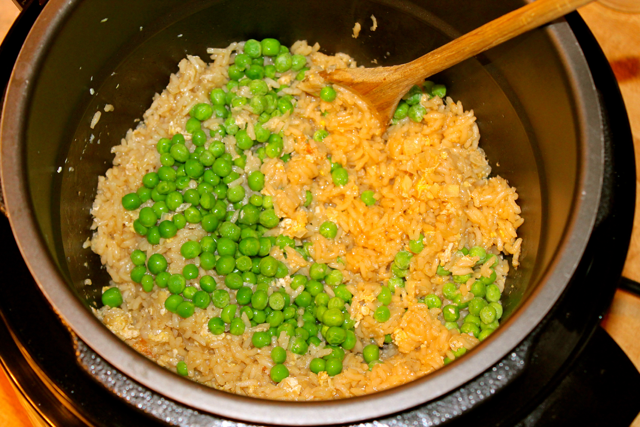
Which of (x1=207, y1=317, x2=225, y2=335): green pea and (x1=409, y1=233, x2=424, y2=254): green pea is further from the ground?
(x1=409, y1=233, x2=424, y2=254): green pea

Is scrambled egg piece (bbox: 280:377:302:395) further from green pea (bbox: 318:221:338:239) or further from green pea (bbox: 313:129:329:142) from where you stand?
green pea (bbox: 313:129:329:142)

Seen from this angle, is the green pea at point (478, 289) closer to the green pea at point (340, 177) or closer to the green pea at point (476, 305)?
the green pea at point (476, 305)

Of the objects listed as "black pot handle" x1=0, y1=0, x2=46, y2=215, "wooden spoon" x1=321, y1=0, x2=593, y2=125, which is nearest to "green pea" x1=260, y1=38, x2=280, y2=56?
"wooden spoon" x1=321, y1=0, x2=593, y2=125

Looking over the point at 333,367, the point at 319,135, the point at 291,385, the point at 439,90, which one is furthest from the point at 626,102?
the point at 291,385

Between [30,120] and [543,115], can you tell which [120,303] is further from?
[543,115]

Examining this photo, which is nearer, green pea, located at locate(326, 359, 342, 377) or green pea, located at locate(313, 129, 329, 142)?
green pea, located at locate(326, 359, 342, 377)

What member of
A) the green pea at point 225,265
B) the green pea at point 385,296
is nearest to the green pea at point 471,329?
the green pea at point 385,296

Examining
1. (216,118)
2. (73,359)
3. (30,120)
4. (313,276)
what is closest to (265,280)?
(313,276)
